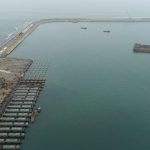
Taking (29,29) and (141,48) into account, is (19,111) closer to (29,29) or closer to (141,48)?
(141,48)

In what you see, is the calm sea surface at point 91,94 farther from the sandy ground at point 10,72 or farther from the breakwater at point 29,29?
the sandy ground at point 10,72

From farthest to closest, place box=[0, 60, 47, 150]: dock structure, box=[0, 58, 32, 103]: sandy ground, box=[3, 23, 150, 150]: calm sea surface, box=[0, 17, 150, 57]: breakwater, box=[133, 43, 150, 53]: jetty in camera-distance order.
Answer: box=[133, 43, 150, 53]: jetty, box=[0, 17, 150, 57]: breakwater, box=[0, 58, 32, 103]: sandy ground, box=[3, 23, 150, 150]: calm sea surface, box=[0, 60, 47, 150]: dock structure

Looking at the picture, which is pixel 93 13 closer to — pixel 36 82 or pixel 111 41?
pixel 111 41

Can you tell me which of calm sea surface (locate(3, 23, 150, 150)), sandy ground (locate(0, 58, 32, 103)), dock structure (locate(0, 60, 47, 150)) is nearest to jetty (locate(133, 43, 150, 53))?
calm sea surface (locate(3, 23, 150, 150))

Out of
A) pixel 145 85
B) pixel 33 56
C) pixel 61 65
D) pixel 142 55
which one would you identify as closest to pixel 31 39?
pixel 33 56

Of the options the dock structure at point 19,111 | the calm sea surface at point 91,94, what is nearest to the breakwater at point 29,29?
the calm sea surface at point 91,94

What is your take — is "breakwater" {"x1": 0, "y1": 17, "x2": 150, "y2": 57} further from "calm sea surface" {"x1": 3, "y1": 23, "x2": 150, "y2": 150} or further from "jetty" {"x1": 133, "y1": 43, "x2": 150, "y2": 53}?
"jetty" {"x1": 133, "y1": 43, "x2": 150, "y2": 53}
